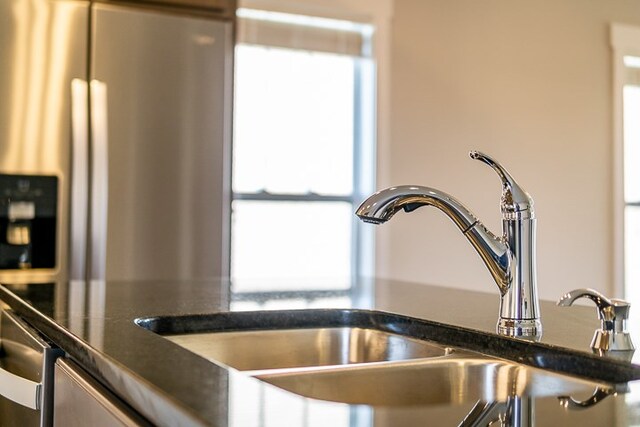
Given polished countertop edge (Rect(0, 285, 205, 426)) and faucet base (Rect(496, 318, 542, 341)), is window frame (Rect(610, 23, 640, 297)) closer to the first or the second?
faucet base (Rect(496, 318, 542, 341))

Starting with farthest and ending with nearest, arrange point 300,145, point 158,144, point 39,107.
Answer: point 300,145
point 158,144
point 39,107

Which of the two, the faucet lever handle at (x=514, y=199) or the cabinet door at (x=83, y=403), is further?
the faucet lever handle at (x=514, y=199)

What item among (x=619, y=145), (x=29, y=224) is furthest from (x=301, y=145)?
(x=619, y=145)

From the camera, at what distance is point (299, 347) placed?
4.44 feet

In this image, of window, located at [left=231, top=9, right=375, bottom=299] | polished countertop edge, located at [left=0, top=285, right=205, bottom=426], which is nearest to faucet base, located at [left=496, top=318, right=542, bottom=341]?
polished countertop edge, located at [left=0, top=285, right=205, bottom=426]

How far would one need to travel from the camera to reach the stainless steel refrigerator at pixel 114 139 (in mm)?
2533

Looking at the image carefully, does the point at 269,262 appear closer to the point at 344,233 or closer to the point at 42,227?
the point at 344,233

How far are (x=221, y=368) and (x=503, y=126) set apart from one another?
3.44 meters

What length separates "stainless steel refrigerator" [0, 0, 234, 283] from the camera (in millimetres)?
2533

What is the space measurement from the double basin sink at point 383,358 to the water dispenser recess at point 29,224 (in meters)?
1.45

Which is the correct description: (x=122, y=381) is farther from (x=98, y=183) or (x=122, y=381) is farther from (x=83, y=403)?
(x=98, y=183)

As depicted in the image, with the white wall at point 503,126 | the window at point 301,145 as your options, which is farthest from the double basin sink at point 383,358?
the white wall at point 503,126

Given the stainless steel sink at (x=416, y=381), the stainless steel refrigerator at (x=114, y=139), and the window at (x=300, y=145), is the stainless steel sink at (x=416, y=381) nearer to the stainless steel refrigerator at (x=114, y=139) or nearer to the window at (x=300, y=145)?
the stainless steel refrigerator at (x=114, y=139)

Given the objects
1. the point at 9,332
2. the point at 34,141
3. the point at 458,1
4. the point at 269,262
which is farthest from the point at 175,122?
the point at 458,1
